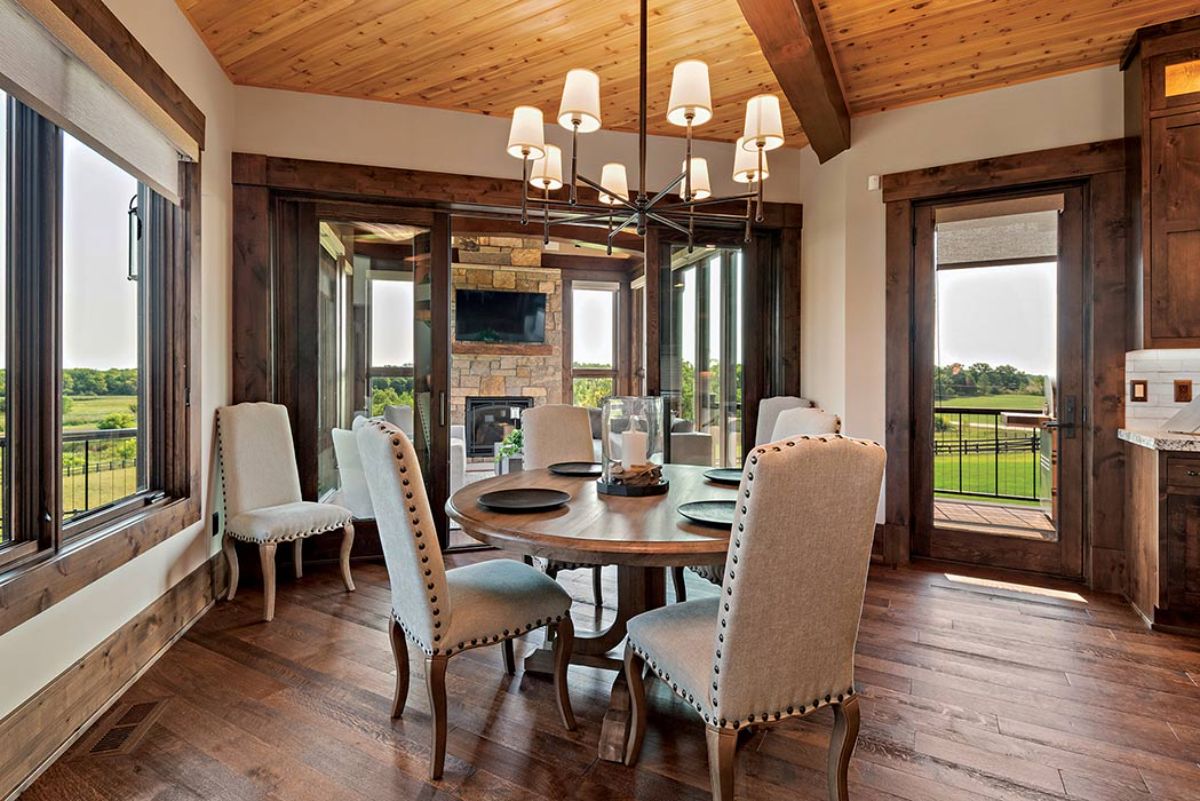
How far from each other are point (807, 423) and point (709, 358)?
6.77ft

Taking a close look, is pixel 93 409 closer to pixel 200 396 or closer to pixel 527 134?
pixel 200 396

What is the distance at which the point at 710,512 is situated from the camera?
1.85m

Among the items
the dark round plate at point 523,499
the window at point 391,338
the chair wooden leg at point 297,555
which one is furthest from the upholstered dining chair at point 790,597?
the window at point 391,338

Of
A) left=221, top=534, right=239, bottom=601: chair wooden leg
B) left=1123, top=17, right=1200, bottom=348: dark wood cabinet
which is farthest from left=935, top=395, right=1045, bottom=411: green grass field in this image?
left=221, top=534, right=239, bottom=601: chair wooden leg

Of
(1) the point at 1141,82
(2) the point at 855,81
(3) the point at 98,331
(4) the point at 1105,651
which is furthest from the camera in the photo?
(2) the point at 855,81

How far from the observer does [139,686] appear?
2289 millimetres

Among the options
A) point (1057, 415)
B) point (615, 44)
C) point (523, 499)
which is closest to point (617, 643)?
point (523, 499)

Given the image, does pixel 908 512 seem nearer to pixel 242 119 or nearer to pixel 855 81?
pixel 855 81

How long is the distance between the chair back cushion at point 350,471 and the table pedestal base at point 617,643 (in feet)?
6.55

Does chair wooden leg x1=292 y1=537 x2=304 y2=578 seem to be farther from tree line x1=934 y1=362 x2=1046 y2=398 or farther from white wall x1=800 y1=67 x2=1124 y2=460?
tree line x1=934 y1=362 x2=1046 y2=398

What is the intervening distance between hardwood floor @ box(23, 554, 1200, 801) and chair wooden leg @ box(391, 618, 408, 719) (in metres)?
0.06

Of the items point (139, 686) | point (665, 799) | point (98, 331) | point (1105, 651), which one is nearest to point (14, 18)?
point (98, 331)

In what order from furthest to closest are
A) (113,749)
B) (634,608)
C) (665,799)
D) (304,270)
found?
(304,270) → (634,608) → (113,749) → (665,799)

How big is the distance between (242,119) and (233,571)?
2.55m
